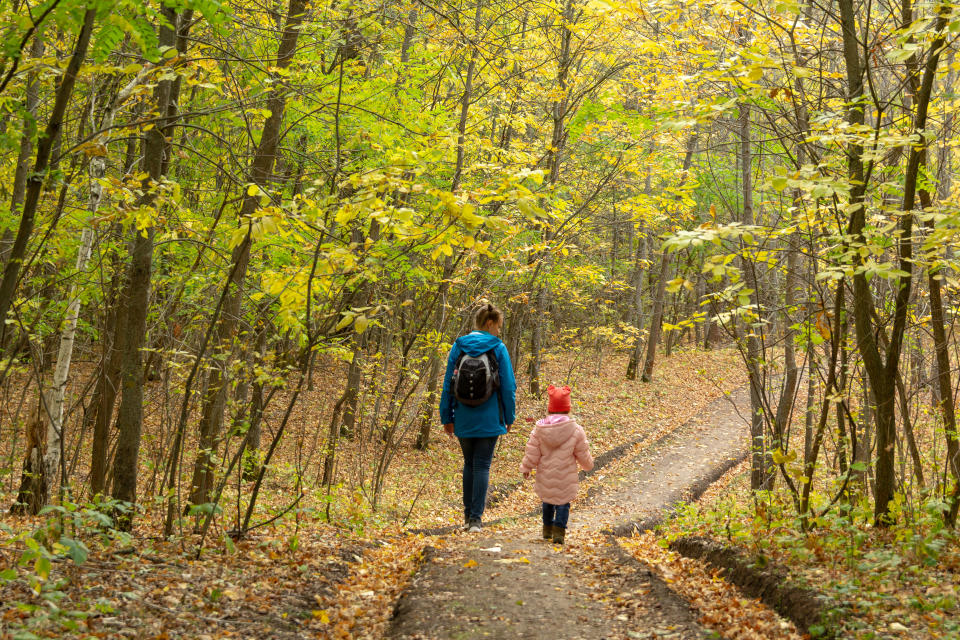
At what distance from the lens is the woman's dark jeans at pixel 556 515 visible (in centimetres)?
696

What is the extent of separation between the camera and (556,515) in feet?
23.1

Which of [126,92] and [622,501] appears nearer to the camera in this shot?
[126,92]

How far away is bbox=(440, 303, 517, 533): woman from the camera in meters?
6.32

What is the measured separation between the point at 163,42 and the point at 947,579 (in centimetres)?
639

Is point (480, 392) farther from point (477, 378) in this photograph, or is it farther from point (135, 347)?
point (135, 347)

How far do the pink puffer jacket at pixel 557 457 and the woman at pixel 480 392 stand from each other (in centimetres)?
61

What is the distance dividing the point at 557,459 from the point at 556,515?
2.12 feet

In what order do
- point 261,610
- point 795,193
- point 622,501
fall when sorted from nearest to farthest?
point 261,610
point 795,193
point 622,501

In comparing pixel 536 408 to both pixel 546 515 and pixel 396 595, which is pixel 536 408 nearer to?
pixel 546 515

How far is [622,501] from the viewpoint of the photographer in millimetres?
12578

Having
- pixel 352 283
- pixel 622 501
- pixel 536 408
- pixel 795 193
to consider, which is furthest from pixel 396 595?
pixel 536 408

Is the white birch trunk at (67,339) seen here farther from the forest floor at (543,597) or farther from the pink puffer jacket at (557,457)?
the pink puffer jacket at (557,457)

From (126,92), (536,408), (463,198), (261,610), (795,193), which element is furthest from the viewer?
(536,408)

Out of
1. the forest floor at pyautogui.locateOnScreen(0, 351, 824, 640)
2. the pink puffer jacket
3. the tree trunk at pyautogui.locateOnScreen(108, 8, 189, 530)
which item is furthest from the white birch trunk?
the pink puffer jacket
